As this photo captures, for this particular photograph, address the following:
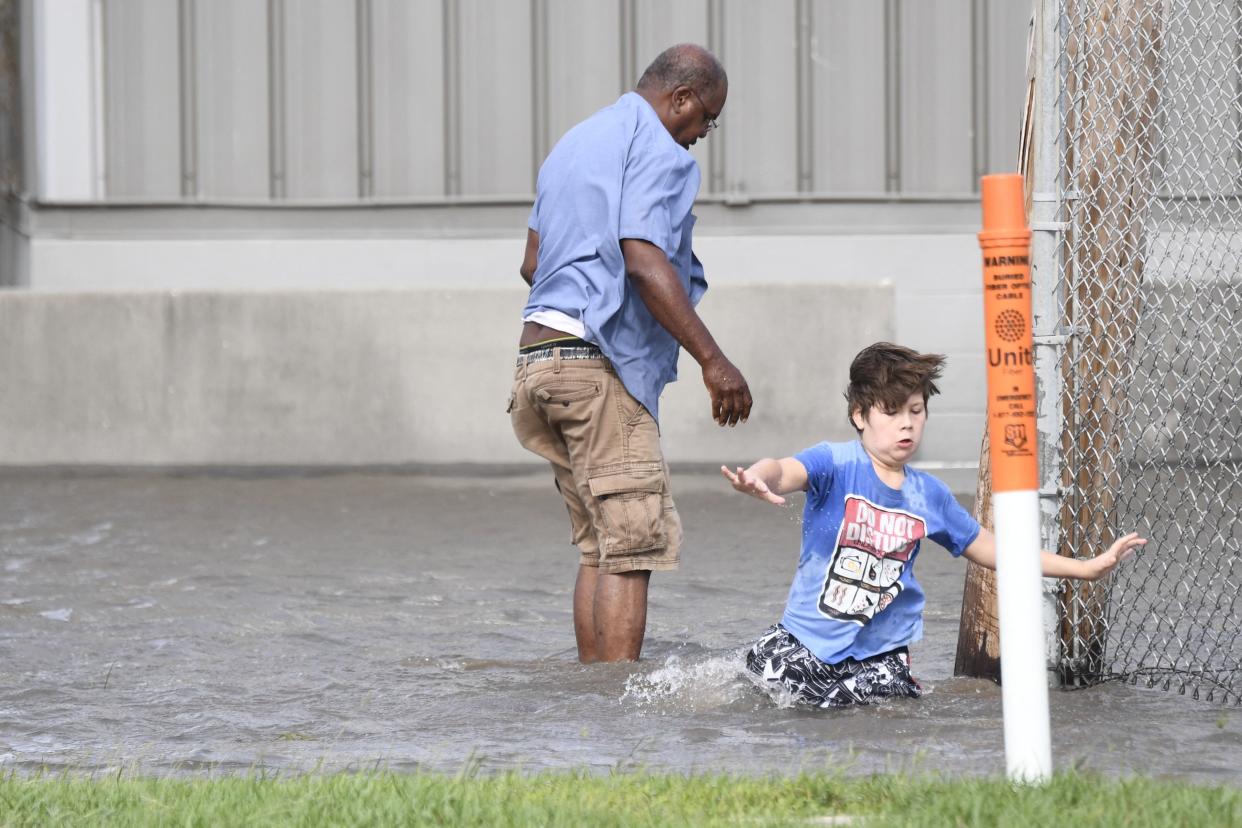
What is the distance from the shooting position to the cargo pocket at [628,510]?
5.57 meters

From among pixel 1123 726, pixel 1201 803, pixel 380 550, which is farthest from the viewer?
pixel 380 550

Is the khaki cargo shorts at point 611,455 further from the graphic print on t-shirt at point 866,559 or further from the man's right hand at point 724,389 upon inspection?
the graphic print on t-shirt at point 866,559

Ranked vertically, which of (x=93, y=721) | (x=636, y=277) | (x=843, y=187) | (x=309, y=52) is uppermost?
(x=309, y=52)

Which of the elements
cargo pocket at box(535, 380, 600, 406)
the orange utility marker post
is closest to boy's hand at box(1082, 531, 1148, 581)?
the orange utility marker post

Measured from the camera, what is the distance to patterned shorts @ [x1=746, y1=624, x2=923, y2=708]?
16.8ft

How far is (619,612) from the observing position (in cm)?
564

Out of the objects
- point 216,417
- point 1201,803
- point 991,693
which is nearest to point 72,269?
point 216,417

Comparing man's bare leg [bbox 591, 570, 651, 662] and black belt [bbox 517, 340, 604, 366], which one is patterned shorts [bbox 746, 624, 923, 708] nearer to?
man's bare leg [bbox 591, 570, 651, 662]

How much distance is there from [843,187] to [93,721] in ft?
29.9

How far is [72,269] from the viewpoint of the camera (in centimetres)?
1345

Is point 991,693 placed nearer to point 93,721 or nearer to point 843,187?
point 93,721

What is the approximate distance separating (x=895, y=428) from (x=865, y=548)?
0.36 meters

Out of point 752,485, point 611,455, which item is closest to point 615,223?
point 611,455

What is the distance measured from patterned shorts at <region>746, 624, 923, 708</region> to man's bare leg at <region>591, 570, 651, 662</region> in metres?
Answer: 0.59
